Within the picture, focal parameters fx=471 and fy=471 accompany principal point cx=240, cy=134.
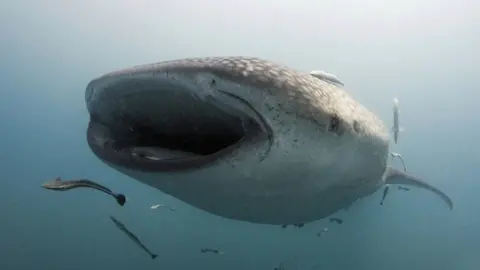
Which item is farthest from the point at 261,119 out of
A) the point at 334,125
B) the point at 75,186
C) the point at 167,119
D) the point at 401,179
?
the point at 401,179

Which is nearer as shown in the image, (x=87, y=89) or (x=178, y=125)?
(x=87, y=89)

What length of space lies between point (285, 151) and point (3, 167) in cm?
4239

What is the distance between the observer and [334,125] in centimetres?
223

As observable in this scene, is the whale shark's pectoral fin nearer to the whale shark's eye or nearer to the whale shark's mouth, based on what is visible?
the whale shark's mouth

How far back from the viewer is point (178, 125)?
2863 mm

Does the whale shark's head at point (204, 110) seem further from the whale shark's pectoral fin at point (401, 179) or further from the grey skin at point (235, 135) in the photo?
the whale shark's pectoral fin at point (401, 179)

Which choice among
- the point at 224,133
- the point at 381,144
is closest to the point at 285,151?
the point at 224,133

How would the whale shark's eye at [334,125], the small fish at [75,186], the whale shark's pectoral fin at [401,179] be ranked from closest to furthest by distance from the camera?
the whale shark's eye at [334,125] < the small fish at [75,186] < the whale shark's pectoral fin at [401,179]

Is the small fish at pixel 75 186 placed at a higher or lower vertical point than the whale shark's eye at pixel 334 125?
lower

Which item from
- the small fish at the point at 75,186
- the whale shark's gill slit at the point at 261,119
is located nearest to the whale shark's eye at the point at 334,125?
the whale shark's gill slit at the point at 261,119

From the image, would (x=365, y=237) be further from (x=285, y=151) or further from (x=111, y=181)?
(x=285, y=151)

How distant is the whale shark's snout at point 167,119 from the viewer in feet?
6.48

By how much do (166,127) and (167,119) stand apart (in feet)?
0.19

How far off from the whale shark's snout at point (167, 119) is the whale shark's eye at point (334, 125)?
0.37 m
